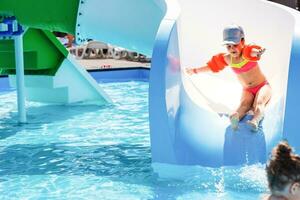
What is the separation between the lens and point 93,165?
486 centimetres

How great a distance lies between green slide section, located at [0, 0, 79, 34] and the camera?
565 centimetres

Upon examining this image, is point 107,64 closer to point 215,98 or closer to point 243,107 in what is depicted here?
point 215,98

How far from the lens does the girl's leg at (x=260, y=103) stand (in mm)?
4393

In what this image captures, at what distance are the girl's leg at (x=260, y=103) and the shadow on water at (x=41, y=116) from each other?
2.92 m

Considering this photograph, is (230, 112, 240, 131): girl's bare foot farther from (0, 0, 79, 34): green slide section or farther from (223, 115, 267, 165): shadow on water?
(0, 0, 79, 34): green slide section

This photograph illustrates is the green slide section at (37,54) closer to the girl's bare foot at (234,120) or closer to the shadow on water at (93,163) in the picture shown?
the shadow on water at (93,163)

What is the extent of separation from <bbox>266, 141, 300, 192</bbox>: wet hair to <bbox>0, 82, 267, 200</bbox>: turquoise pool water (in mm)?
2129

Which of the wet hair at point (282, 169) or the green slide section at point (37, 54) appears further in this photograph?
the green slide section at point (37, 54)

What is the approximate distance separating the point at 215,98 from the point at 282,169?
350 centimetres

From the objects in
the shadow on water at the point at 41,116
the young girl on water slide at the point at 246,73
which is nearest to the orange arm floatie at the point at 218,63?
the young girl on water slide at the point at 246,73

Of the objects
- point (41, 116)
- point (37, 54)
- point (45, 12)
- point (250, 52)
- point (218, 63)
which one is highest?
point (45, 12)

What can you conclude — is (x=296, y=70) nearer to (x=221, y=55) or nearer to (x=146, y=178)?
(x=221, y=55)

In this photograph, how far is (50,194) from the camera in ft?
13.3

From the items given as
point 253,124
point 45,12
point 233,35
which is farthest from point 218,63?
point 45,12
